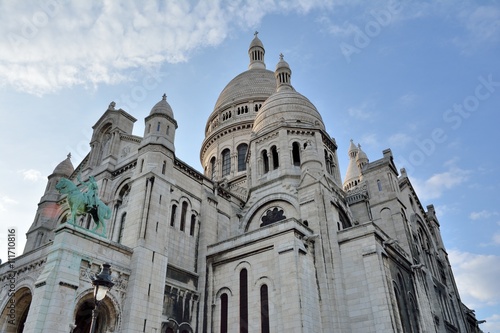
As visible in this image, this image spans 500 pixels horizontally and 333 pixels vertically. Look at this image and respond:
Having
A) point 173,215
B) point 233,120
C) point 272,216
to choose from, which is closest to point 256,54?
point 233,120

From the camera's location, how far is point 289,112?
1404 inches

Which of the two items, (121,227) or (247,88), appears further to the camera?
(247,88)

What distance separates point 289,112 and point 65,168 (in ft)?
71.3

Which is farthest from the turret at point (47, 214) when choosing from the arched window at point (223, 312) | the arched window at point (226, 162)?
the arched window at point (223, 312)

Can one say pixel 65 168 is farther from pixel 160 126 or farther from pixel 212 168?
pixel 212 168

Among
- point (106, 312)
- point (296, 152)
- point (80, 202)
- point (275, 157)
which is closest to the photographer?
point (106, 312)

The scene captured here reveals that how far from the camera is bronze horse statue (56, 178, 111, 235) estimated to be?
21.6 m

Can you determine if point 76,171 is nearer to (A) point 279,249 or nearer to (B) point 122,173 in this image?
(B) point 122,173

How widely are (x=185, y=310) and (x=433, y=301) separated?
19427 mm

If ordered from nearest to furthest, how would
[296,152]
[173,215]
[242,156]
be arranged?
[173,215], [296,152], [242,156]

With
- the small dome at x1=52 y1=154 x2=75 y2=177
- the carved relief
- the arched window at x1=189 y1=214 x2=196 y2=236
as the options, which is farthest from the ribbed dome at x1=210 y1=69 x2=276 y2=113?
the arched window at x1=189 y1=214 x2=196 y2=236

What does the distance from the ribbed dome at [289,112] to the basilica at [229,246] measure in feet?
0.44

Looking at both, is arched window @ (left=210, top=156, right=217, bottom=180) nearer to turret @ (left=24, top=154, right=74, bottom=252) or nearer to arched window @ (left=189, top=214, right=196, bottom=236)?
turret @ (left=24, top=154, right=74, bottom=252)

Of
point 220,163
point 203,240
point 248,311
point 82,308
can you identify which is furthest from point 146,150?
point 220,163
